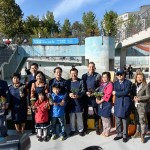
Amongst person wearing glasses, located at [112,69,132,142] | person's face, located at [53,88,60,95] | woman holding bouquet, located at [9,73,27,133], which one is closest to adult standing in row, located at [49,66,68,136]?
person's face, located at [53,88,60,95]

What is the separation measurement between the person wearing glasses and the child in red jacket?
4.83 feet

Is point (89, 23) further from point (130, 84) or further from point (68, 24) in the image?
point (130, 84)

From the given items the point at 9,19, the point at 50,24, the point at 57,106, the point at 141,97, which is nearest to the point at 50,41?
the point at 9,19

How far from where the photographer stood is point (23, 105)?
19.5 ft

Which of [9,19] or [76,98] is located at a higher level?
[9,19]

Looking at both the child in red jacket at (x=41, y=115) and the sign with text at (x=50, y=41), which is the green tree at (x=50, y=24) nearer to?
the sign with text at (x=50, y=41)

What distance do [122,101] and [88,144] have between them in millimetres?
1118

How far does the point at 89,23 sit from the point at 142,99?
141 feet

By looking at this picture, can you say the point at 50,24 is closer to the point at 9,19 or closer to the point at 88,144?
the point at 9,19

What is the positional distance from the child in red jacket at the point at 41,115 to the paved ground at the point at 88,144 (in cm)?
20

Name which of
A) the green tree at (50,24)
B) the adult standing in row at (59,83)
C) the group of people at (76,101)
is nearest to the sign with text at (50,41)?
the green tree at (50,24)

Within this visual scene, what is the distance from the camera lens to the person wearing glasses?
5.53 meters

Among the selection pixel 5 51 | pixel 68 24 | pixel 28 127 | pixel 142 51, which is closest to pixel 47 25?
pixel 68 24

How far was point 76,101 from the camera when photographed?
6.04 metres
